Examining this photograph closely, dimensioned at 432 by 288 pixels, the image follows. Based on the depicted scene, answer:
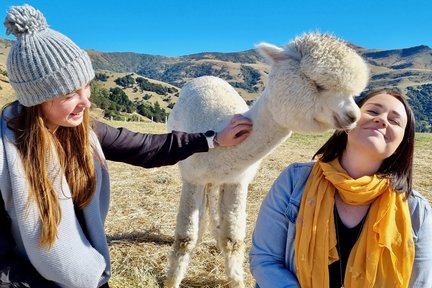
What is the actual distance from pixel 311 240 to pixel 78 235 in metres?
1.02

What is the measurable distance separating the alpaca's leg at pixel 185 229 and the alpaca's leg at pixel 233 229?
0.19 metres

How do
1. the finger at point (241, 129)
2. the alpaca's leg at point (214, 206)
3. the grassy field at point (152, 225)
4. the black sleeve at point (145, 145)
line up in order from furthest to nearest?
the grassy field at point (152, 225) → the alpaca's leg at point (214, 206) → the finger at point (241, 129) → the black sleeve at point (145, 145)

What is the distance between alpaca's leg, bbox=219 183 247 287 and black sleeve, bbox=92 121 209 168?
716 millimetres

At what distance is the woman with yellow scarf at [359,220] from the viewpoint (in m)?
1.67

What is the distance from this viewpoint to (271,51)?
2223 mm

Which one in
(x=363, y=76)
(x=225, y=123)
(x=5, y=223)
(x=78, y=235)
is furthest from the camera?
(x=225, y=123)

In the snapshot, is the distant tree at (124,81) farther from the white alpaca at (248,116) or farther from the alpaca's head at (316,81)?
the alpaca's head at (316,81)

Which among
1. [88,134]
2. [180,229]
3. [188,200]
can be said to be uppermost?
[88,134]

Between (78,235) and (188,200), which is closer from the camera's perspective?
(78,235)

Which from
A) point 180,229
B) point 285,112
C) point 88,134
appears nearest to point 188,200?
point 180,229

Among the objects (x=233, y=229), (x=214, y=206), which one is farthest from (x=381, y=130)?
(x=214, y=206)

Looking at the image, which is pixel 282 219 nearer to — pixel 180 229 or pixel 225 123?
pixel 225 123

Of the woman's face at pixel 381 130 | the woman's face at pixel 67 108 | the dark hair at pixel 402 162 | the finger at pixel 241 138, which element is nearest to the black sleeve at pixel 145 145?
the finger at pixel 241 138

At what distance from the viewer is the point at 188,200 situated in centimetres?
304
